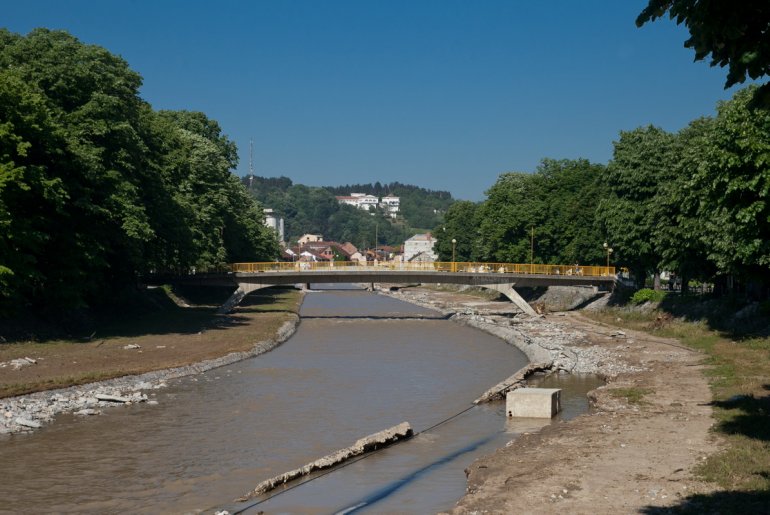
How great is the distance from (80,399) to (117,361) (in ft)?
36.3

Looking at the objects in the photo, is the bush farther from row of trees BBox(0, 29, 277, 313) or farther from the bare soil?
row of trees BBox(0, 29, 277, 313)

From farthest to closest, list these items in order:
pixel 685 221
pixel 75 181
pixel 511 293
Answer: pixel 511 293 → pixel 685 221 → pixel 75 181

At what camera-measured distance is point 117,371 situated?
43812mm

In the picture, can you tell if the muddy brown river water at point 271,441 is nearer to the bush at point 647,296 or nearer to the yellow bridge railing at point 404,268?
the bush at point 647,296

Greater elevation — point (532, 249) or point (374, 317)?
point (532, 249)

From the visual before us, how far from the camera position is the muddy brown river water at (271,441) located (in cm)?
2311

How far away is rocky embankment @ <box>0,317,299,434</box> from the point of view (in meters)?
32.3

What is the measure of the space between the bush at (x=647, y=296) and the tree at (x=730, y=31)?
217 feet

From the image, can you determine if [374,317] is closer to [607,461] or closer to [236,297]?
[236,297]

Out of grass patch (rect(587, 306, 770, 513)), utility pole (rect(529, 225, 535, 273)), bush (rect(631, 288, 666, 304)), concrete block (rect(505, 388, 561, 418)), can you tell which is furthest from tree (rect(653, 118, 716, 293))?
utility pole (rect(529, 225, 535, 273))

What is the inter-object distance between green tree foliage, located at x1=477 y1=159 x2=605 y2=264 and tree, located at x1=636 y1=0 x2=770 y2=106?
81.5 metres

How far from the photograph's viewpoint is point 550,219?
10906 centimetres

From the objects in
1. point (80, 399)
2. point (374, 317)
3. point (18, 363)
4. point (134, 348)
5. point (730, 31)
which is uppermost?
point (730, 31)

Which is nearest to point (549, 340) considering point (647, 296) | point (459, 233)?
point (647, 296)
